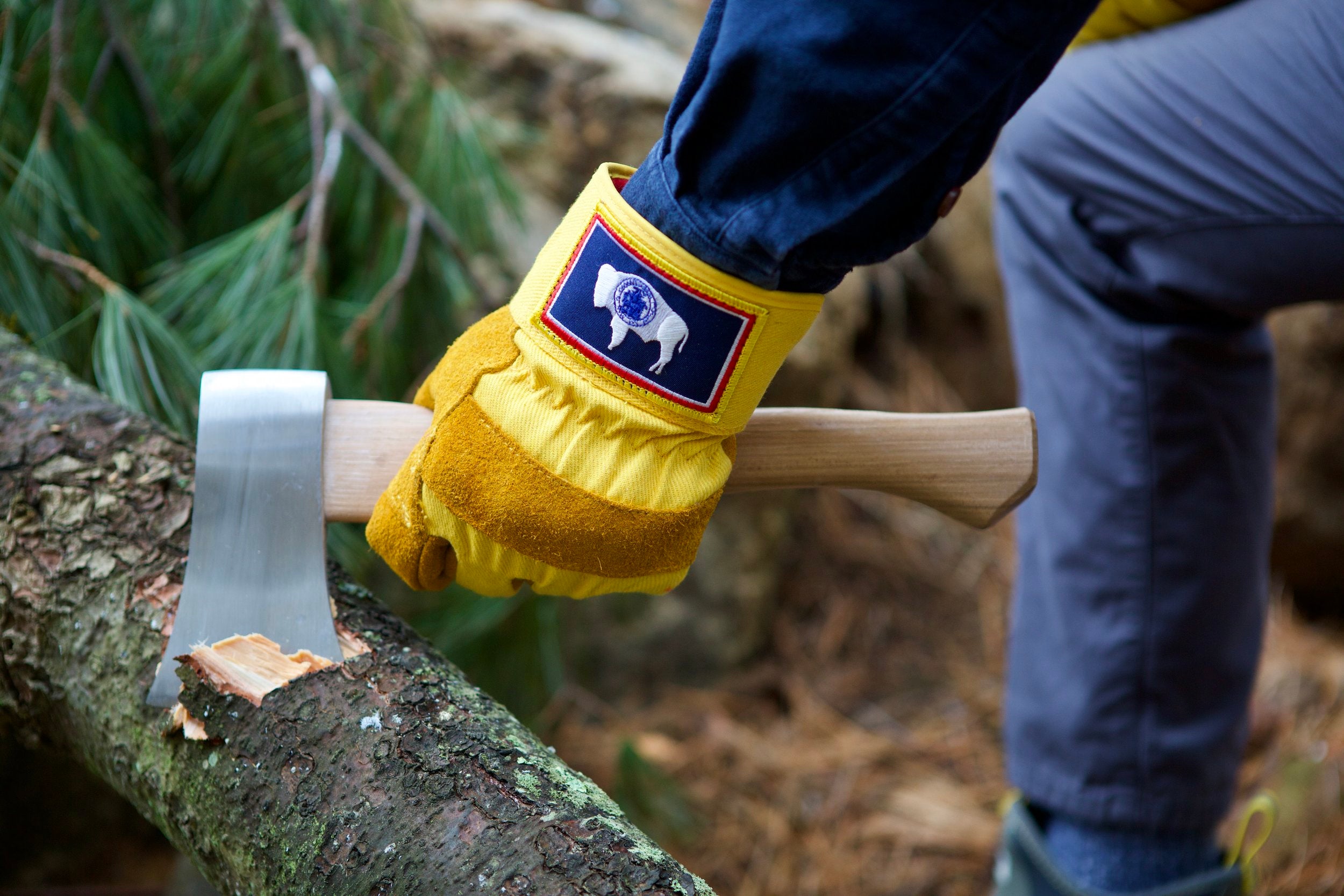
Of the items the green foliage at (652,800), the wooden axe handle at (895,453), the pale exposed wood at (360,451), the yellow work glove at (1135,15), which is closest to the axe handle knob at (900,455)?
the wooden axe handle at (895,453)

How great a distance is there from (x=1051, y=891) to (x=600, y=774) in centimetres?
67

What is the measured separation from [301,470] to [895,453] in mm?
414

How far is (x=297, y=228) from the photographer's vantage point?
34.0 inches

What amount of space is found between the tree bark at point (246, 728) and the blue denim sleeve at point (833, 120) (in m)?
0.32

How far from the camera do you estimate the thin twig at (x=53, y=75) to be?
78cm

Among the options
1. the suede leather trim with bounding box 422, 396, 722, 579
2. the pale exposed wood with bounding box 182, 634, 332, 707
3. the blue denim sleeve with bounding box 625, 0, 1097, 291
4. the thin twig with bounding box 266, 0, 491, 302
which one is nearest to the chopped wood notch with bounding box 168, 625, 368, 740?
the pale exposed wood with bounding box 182, 634, 332, 707

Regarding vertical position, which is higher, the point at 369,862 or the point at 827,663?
the point at 369,862

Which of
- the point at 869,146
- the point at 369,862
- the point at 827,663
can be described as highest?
the point at 869,146

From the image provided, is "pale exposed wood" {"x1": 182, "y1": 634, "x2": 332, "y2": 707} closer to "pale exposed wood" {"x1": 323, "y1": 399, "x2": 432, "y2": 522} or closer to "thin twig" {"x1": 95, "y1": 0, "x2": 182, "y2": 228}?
"pale exposed wood" {"x1": 323, "y1": 399, "x2": 432, "y2": 522}

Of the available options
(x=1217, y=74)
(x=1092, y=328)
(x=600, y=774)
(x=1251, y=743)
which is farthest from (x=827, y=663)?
(x=1217, y=74)

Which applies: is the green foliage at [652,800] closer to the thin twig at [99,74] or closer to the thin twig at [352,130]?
the thin twig at [352,130]

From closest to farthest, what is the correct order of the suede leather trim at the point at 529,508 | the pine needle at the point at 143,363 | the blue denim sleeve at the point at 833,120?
the blue denim sleeve at the point at 833,120
the suede leather trim at the point at 529,508
the pine needle at the point at 143,363

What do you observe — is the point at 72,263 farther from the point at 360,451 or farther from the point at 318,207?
the point at 360,451

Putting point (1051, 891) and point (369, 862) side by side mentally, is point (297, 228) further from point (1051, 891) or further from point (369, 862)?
point (1051, 891)
